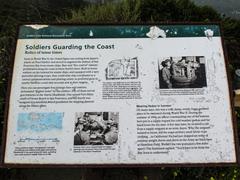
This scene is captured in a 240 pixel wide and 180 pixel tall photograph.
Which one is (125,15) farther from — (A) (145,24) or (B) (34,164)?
(B) (34,164)

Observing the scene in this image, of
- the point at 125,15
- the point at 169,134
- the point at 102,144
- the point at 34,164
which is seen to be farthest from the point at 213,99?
the point at 125,15

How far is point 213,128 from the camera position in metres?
3.14

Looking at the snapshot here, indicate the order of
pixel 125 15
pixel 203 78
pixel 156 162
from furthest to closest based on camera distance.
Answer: pixel 125 15 < pixel 203 78 < pixel 156 162

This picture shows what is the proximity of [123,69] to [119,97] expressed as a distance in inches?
10.2

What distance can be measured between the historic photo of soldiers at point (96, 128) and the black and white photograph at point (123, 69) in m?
0.34

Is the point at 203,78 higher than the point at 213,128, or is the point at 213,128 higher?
the point at 203,78

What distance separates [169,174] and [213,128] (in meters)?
0.65

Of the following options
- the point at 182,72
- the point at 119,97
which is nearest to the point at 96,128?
the point at 119,97

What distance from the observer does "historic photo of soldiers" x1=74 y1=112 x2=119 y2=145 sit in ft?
10.3

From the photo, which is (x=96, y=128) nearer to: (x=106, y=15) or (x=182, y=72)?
(x=182, y=72)

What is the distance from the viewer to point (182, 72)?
3.35 metres

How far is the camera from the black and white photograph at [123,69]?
3320mm

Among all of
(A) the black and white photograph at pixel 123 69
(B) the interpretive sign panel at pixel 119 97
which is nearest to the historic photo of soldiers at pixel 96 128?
(B) the interpretive sign panel at pixel 119 97

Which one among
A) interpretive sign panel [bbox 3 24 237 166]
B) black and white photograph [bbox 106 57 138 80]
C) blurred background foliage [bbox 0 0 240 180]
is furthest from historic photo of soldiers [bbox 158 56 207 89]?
blurred background foliage [bbox 0 0 240 180]
